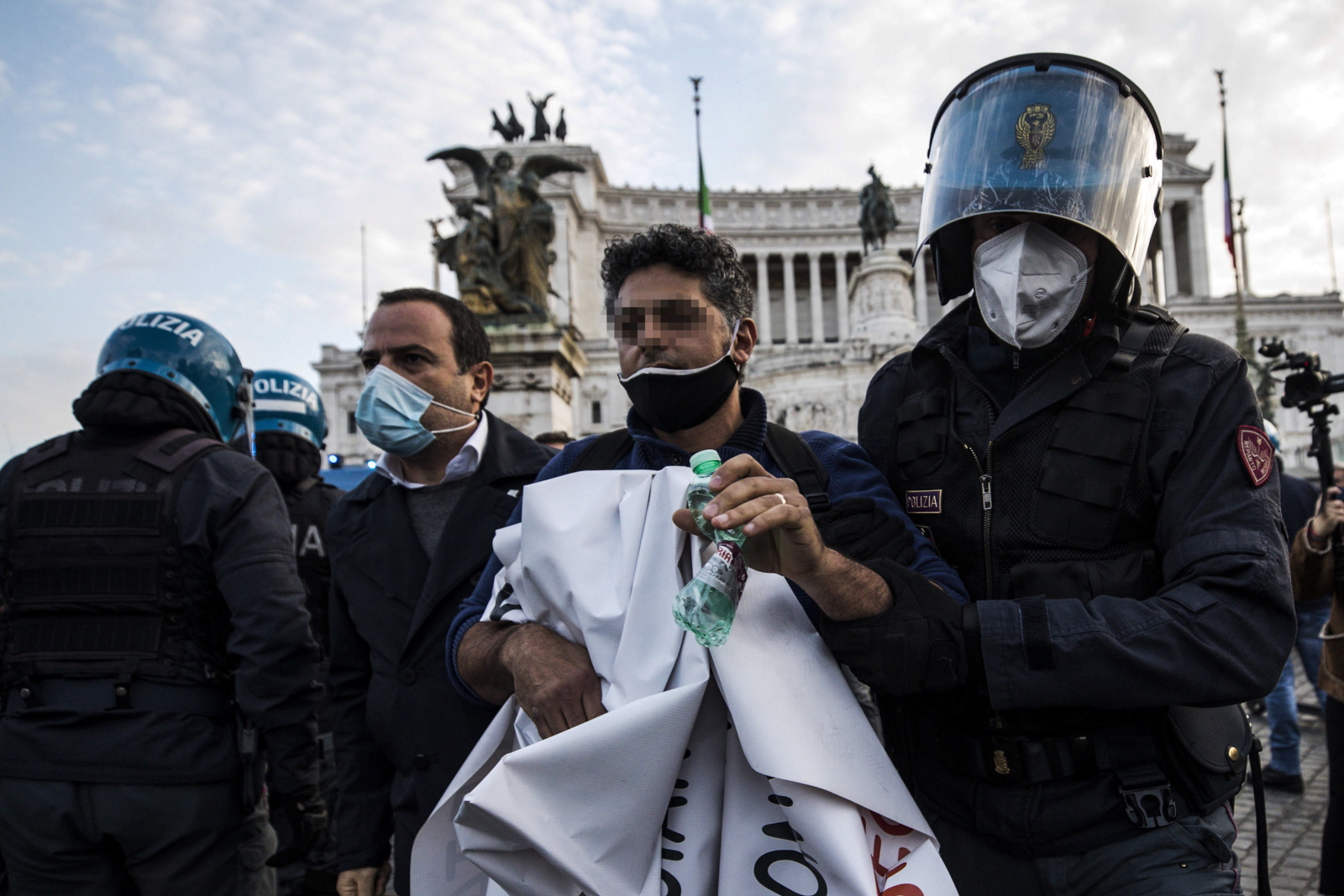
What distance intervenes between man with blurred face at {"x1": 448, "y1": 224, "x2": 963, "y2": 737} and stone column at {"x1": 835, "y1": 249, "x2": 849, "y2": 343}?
55685 mm

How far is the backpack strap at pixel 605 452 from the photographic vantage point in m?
1.95

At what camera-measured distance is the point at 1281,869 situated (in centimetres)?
401

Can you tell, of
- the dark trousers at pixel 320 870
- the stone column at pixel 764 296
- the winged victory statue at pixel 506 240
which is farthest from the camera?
the stone column at pixel 764 296

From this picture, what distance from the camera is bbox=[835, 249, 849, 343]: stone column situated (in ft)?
186

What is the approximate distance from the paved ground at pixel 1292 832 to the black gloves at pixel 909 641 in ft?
10.1

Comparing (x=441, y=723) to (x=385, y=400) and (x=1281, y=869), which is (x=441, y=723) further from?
A: (x=1281, y=869)

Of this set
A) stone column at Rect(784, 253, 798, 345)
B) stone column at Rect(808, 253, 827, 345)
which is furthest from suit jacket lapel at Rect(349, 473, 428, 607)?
stone column at Rect(784, 253, 798, 345)

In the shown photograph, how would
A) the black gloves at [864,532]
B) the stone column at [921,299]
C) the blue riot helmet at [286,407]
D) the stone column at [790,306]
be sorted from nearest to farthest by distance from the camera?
the black gloves at [864,532]
the blue riot helmet at [286,407]
the stone column at [921,299]
the stone column at [790,306]

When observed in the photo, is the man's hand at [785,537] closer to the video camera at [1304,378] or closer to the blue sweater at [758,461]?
the blue sweater at [758,461]

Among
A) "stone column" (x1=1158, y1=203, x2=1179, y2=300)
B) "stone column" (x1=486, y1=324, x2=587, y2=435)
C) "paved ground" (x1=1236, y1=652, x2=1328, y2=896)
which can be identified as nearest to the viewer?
"paved ground" (x1=1236, y1=652, x2=1328, y2=896)

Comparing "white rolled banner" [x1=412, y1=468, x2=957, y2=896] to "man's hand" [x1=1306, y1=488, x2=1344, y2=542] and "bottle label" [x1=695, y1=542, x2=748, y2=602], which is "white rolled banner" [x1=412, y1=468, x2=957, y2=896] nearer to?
"bottle label" [x1=695, y1=542, x2=748, y2=602]

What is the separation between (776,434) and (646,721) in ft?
2.50

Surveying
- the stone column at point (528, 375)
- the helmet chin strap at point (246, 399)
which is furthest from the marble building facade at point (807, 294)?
the helmet chin strap at point (246, 399)

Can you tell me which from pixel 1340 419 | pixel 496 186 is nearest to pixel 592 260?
pixel 1340 419
